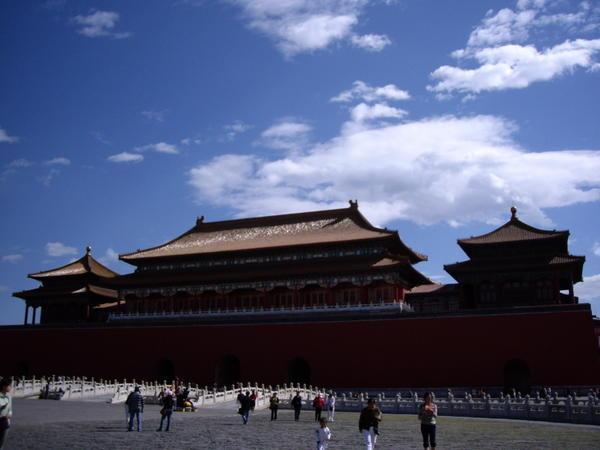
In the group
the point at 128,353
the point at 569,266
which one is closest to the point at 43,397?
the point at 128,353

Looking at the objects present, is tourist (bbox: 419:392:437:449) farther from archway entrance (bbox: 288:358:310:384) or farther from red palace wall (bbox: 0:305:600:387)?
archway entrance (bbox: 288:358:310:384)

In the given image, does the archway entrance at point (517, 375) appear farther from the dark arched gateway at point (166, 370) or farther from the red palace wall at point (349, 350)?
the dark arched gateway at point (166, 370)

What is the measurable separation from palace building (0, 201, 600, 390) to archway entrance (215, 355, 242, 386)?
0.09 m

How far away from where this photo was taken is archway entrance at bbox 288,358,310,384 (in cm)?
3822

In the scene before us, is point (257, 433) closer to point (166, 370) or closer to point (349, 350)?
point (349, 350)

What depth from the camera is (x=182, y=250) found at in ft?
150

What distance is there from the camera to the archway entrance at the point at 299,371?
38.2m

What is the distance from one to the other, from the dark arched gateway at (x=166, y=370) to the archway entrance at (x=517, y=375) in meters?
19.1

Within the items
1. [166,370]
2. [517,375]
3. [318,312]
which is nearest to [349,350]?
[318,312]

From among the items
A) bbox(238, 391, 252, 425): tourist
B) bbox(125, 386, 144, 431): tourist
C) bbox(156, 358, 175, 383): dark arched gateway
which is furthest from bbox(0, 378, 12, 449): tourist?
bbox(156, 358, 175, 383): dark arched gateway

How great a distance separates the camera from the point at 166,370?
137 feet

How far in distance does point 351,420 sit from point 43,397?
18.3 meters

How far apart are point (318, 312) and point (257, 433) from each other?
19.6 m

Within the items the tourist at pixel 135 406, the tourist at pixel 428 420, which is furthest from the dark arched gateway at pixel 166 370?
the tourist at pixel 428 420
